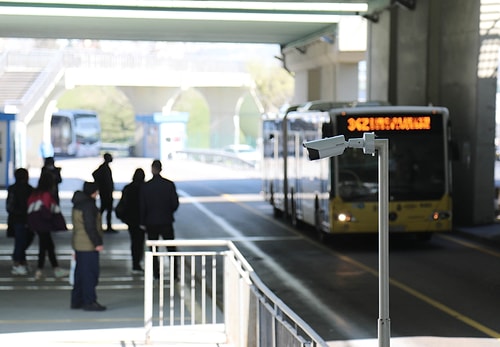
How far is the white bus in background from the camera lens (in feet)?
286

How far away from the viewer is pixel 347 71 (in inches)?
1642

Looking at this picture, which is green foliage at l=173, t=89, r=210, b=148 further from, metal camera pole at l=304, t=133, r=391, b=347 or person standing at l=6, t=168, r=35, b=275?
metal camera pole at l=304, t=133, r=391, b=347

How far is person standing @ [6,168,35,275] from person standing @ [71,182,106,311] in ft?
12.2

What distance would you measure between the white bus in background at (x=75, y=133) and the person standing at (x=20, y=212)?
68528 millimetres

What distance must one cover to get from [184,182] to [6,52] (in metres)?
28.9

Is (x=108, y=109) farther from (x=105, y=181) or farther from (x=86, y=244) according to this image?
(x=86, y=244)

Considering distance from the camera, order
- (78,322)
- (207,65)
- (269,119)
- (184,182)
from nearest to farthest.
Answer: (78,322), (269,119), (184,182), (207,65)

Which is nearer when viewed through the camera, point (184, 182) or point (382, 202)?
point (382, 202)

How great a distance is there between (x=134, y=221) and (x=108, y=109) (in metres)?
101

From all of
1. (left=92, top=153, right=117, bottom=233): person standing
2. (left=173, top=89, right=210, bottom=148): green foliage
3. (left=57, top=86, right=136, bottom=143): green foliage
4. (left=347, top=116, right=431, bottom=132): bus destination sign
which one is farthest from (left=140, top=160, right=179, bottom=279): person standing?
(left=173, top=89, right=210, bottom=148): green foliage

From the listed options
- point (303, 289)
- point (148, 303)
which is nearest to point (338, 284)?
point (303, 289)

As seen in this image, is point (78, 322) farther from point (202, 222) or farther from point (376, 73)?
point (376, 73)

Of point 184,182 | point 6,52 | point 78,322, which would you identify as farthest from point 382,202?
point 6,52

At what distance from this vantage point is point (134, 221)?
19.5 meters
